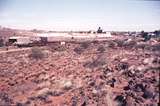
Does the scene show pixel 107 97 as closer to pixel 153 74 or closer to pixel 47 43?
pixel 153 74

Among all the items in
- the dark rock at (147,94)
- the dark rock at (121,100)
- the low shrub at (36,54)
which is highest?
the low shrub at (36,54)

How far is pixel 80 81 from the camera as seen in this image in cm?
3027

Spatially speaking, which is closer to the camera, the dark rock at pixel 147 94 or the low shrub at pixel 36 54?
the dark rock at pixel 147 94

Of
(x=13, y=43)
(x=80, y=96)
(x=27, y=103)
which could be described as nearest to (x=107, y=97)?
(x=80, y=96)

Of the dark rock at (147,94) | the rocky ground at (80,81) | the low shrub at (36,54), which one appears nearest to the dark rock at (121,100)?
the rocky ground at (80,81)

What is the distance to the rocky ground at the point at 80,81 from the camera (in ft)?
80.9

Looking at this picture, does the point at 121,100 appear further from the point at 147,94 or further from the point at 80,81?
the point at 80,81

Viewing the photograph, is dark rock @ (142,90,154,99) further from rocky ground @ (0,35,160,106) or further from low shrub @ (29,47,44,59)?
low shrub @ (29,47,44,59)

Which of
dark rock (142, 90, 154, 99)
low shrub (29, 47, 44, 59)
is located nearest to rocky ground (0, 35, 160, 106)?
dark rock (142, 90, 154, 99)

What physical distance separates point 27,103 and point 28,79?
20.5 ft

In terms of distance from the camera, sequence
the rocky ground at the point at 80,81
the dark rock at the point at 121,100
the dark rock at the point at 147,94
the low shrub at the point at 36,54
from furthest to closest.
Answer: the low shrub at the point at 36,54
the rocky ground at the point at 80,81
the dark rock at the point at 147,94
the dark rock at the point at 121,100

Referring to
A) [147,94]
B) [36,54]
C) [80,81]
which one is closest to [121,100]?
[147,94]

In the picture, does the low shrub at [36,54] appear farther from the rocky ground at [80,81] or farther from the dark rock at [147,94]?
the dark rock at [147,94]

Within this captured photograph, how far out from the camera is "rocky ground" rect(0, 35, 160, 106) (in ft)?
80.9
